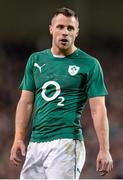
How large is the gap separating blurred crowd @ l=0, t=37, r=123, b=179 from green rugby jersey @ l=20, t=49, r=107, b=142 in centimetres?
252

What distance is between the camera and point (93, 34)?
18.7 ft

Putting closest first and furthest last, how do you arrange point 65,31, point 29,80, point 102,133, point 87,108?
point 102,133, point 65,31, point 29,80, point 87,108

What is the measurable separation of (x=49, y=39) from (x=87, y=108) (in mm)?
774

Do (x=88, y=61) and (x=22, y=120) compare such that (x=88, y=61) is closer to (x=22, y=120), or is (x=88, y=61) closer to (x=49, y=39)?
(x=22, y=120)

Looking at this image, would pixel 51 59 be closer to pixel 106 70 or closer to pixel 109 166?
pixel 109 166

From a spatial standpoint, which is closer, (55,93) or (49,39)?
(55,93)

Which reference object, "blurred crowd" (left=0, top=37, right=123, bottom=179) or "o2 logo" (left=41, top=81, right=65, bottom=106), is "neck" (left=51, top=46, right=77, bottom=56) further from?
"blurred crowd" (left=0, top=37, right=123, bottom=179)

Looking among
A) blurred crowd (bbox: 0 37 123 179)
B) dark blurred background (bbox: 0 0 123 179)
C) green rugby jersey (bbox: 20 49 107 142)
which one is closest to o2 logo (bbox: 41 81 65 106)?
green rugby jersey (bbox: 20 49 107 142)

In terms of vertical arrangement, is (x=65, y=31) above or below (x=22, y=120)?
above

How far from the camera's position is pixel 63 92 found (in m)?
Answer: 2.81

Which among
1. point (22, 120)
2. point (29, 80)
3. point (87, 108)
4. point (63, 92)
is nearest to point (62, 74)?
point (63, 92)

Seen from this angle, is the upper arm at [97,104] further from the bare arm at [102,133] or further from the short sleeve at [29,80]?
the short sleeve at [29,80]

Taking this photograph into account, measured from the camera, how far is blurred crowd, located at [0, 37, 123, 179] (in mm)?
5341

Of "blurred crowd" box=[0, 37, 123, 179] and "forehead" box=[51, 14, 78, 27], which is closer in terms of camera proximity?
"forehead" box=[51, 14, 78, 27]
